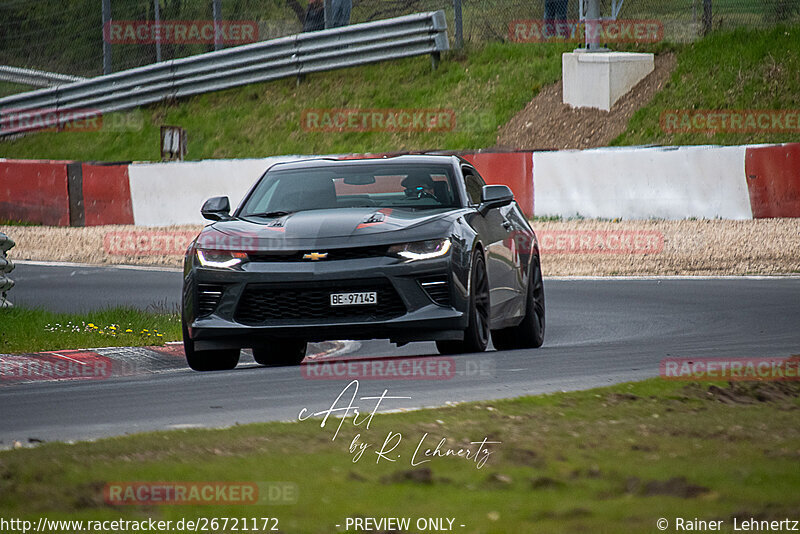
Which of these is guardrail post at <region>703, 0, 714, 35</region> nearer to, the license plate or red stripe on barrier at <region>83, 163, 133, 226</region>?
red stripe on barrier at <region>83, 163, 133, 226</region>

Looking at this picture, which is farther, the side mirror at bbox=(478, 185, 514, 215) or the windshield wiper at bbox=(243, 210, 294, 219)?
the side mirror at bbox=(478, 185, 514, 215)

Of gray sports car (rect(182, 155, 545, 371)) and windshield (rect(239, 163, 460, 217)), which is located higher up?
windshield (rect(239, 163, 460, 217))

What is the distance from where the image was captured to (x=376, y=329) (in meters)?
8.74

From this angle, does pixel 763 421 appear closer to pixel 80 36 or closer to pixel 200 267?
pixel 200 267

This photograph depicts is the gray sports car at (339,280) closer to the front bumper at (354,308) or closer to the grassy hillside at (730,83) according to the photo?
the front bumper at (354,308)

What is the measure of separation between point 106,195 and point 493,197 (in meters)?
14.3

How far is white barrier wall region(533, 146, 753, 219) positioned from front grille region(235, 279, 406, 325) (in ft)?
35.5

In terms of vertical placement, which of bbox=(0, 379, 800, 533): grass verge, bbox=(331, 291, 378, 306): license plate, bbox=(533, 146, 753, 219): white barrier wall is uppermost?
Answer: bbox=(0, 379, 800, 533): grass verge

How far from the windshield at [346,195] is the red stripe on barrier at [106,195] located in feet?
43.1

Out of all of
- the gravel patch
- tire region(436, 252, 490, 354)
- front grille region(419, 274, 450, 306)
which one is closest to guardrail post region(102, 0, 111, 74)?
the gravel patch

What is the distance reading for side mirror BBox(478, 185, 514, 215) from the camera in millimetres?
9867

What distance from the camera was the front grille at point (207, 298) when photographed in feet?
29.3

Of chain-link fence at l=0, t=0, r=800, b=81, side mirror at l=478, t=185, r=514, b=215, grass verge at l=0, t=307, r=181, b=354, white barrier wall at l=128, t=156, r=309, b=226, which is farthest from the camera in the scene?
chain-link fence at l=0, t=0, r=800, b=81

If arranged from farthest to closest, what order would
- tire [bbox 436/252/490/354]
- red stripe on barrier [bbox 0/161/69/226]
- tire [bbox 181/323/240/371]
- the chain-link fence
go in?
the chain-link fence < red stripe on barrier [bbox 0/161/69/226] < tire [bbox 181/323/240/371] < tire [bbox 436/252/490/354]
